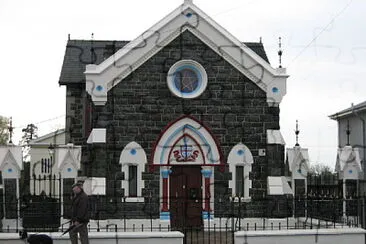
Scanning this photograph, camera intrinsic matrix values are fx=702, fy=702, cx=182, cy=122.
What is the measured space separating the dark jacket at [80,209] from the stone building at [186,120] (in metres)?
7.45

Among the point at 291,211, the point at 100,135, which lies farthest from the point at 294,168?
the point at 100,135

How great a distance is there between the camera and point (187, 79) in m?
22.7

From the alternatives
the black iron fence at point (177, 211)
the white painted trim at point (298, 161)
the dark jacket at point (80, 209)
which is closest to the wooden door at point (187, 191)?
the black iron fence at point (177, 211)

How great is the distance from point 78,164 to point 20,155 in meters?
1.87

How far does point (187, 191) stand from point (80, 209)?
28.7ft

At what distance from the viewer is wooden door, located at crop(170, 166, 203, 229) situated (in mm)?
22359

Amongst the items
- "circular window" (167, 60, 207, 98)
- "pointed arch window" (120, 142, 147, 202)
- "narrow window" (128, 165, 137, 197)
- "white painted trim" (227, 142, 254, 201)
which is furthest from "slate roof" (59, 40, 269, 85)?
"white painted trim" (227, 142, 254, 201)

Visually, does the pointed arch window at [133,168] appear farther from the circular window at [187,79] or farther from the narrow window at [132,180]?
the circular window at [187,79]

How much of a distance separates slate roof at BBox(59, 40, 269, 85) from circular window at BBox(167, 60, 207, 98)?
421cm

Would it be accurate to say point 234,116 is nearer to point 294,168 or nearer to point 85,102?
point 294,168

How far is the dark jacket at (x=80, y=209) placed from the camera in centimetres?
1439

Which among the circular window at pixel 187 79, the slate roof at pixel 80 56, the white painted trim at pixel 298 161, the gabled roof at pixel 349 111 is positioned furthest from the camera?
the slate roof at pixel 80 56

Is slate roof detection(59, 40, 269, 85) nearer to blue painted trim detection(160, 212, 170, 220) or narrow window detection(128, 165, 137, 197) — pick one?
Result: narrow window detection(128, 165, 137, 197)

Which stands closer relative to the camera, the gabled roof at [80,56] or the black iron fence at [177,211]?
the black iron fence at [177,211]
